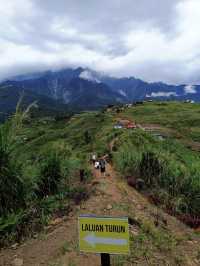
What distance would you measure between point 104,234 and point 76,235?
411 cm

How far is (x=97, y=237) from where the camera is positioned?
23.1 feet

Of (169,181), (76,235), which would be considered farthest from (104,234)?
(169,181)

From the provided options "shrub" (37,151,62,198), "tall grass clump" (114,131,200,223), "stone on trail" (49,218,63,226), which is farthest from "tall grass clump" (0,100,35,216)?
"tall grass clump" (114,131,200,223)

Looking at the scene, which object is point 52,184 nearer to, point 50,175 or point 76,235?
point 50,175

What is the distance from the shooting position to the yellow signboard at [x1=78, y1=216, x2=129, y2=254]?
687 centimetres

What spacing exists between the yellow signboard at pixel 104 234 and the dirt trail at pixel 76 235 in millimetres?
2373

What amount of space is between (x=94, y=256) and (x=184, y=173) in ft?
36.5

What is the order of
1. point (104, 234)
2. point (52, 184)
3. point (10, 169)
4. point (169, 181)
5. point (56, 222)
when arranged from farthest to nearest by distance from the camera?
point (169, 181) < point (52, 184) < point (56, 222) < point (10, 169) < point (104, 234)

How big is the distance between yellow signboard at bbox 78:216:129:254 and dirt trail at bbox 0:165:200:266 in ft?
7.79

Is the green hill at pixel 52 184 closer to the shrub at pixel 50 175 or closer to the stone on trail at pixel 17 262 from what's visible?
the shrub at pixel 50 175

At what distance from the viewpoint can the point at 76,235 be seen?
35.8 feet

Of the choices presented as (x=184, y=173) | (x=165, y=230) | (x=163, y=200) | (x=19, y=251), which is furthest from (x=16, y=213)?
(x=184, y=173)

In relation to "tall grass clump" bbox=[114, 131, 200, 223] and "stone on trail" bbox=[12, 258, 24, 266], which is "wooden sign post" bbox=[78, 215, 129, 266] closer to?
"stone on trail" bbox=[12, 258, 24, 266]

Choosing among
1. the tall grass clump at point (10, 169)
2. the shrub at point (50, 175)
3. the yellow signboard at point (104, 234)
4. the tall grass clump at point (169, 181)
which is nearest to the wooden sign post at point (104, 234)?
the yellow signboard at point (104, 234)
